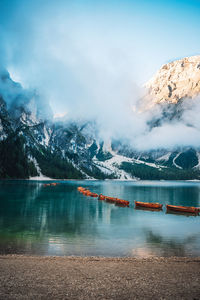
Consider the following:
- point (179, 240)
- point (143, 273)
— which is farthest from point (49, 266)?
point (179, 240)

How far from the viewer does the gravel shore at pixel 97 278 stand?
1169cm

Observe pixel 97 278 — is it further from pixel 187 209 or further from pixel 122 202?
pixel 122 202

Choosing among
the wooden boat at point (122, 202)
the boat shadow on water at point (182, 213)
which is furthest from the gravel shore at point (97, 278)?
the wooden boat at point (122, 202)

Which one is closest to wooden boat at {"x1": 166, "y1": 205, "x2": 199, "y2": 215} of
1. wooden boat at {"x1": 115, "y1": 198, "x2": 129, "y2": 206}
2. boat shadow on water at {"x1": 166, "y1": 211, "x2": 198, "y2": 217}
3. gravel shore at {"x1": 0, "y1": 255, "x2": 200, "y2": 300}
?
boat shadow on water at {"x1": 166, "y1": 211, "x2": 198, "y2": 217}

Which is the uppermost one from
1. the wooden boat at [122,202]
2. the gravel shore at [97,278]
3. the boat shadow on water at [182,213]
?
the gravel shore at [97,278]

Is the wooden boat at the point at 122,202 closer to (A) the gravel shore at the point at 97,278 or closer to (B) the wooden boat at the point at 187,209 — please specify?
(B) the wooden boat at the point at 187,209

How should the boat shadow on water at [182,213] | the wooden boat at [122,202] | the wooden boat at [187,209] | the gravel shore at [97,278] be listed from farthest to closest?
the wooden boat at [122,202]
the wooden boat at [187,209]
the boat shadow on water at [182,213]
the gravel shore at [97,278]

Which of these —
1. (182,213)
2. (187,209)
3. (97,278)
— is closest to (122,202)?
(182,213)

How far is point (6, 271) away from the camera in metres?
15.0

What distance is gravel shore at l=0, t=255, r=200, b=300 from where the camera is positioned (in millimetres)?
11688

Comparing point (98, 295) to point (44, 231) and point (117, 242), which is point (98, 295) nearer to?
point (117, 242)

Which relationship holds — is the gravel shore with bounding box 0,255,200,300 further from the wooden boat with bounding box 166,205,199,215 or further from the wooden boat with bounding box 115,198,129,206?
the wooden boat with bounding box 115,198,129,206

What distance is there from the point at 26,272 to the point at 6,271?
4.39ft

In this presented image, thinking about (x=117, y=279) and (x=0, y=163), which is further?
(x=0, y=163)
